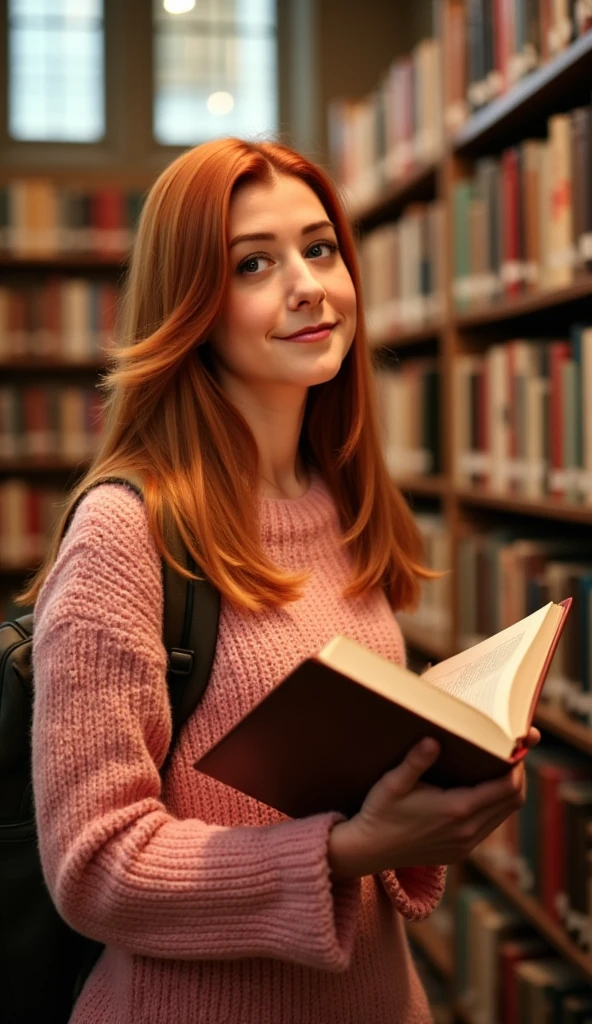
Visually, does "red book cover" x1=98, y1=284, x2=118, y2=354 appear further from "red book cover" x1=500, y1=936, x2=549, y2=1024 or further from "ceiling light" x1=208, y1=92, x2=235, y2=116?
"red book cover" x1=500, y1=936, x2=549, y2=1024

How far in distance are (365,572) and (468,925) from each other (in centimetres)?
156

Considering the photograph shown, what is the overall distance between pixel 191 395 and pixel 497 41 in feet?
5.01

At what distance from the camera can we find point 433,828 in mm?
978

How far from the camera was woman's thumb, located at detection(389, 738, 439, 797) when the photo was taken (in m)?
0.92

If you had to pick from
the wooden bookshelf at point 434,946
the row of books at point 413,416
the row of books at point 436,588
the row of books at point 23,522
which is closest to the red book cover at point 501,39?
the row of books at point 413,416

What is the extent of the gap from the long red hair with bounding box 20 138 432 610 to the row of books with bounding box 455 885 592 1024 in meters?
1.22

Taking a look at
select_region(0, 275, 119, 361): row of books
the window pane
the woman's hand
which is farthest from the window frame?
the woman's hand

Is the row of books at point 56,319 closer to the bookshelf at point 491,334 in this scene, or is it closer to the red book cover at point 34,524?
the red book cover at point 34,524

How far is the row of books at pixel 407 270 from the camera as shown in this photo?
9.16 feet

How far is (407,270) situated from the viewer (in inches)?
121

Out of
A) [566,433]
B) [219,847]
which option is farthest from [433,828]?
[566,433]

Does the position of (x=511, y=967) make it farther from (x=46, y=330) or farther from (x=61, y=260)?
(x=61, y=260)

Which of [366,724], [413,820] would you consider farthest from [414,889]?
[366,724]

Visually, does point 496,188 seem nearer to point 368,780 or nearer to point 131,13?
point 368,780
